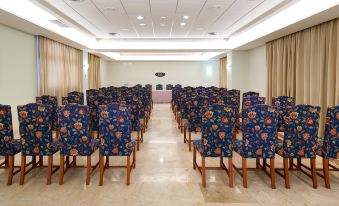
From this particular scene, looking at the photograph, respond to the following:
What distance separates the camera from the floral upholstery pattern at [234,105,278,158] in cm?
329

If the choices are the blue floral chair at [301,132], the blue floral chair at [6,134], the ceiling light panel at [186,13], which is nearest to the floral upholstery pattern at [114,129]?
the blue floral chair at [6,134]

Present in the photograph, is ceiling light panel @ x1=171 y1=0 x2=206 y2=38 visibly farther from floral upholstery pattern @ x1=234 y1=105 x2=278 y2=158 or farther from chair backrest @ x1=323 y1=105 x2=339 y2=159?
chair backrest @ x1=323 y1=105 x2=339 y2=159

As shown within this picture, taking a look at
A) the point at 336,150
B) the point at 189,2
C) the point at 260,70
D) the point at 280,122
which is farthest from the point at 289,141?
the point at 260,70

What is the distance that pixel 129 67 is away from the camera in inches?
706

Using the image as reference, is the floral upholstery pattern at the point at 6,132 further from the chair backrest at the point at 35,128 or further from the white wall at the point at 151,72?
the white wall at the point at 151,72

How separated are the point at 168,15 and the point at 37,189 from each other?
5449 mm

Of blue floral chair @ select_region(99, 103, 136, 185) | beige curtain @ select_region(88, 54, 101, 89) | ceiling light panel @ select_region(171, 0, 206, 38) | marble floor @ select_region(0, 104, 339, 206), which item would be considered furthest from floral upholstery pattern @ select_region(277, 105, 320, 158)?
beige curtain @ select_region(88, 54, 101, 89)

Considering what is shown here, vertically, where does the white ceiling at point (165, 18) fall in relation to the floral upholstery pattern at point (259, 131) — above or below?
above

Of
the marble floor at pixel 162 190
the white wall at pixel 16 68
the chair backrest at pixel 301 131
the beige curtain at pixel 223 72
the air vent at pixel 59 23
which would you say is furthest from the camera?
the beige curtain at pixel 223 72

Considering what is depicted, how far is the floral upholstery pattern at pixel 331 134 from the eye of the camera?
10.9 ft

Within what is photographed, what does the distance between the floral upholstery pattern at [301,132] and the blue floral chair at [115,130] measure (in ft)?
6.41

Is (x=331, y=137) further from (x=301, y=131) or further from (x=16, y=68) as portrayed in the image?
(x=16, y=68)

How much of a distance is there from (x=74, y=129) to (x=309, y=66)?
5.93 meters

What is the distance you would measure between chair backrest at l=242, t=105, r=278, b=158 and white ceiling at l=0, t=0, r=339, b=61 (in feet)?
9.44
